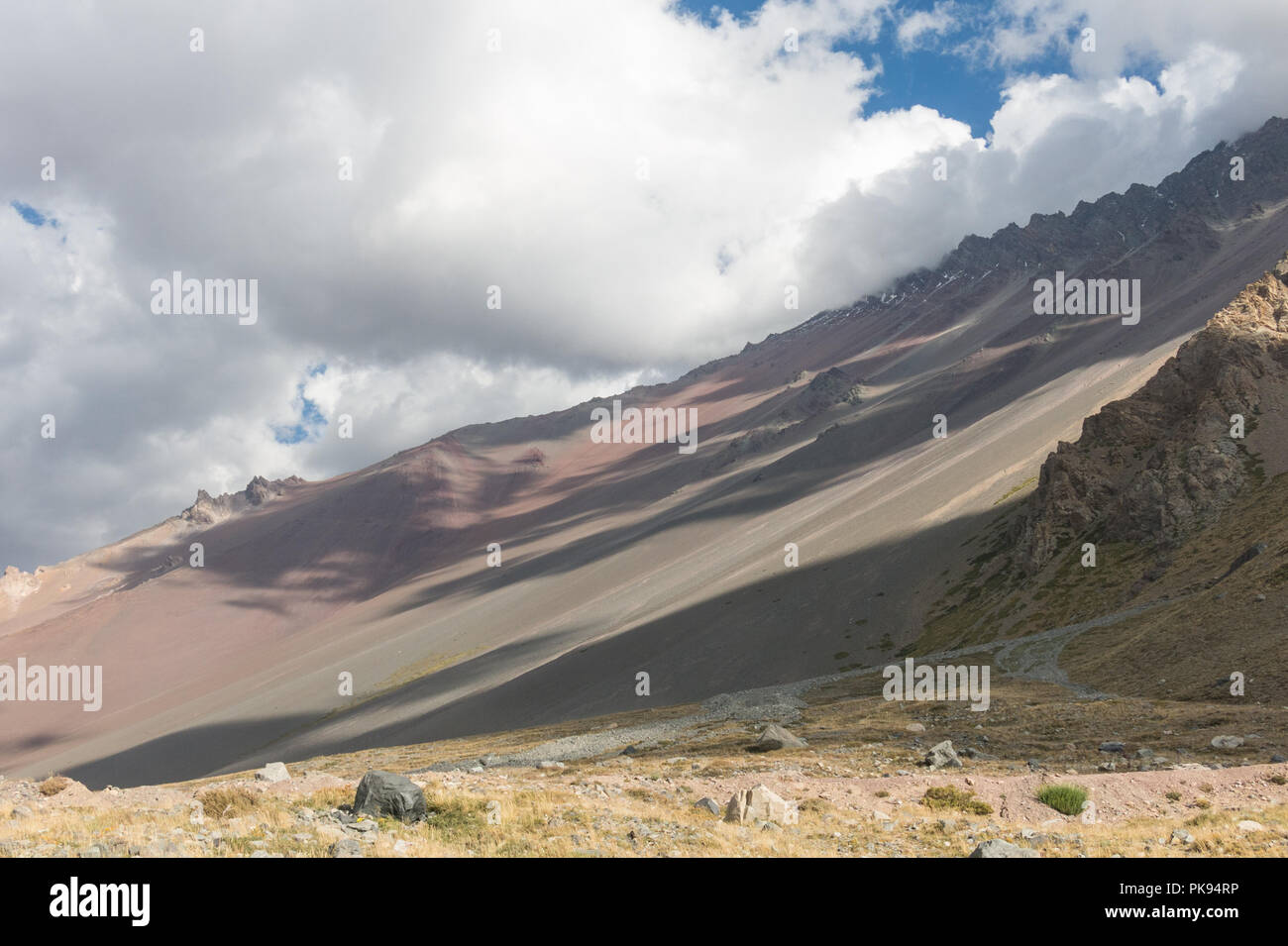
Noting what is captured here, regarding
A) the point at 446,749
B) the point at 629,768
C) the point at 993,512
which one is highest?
the point at 993,512

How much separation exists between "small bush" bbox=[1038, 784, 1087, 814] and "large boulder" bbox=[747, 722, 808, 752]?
14.9m

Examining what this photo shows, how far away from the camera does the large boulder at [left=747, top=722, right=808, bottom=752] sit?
31.8 m

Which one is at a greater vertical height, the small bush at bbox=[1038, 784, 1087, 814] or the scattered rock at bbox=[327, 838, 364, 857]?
the scattered rock at bbox=[327, 838, 364, 857]

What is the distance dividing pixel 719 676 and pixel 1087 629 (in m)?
31.4

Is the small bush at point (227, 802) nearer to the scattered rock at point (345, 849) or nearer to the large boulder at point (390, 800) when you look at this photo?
the large boulder at point (390, 800)

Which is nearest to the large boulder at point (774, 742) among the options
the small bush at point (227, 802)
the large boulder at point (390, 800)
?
the large boulder at point (390, 800)

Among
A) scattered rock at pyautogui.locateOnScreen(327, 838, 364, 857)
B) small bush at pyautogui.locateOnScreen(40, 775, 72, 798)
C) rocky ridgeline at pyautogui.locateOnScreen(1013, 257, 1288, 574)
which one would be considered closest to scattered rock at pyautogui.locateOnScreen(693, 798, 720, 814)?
scattered rock at pyautogui.locateOnScreen(327, 838, 364, 857)

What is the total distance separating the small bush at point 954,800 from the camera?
57.1ft

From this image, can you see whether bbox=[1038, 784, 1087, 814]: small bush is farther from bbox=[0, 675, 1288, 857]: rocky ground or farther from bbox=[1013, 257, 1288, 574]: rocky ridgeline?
bbox=[1013, 257, 1288, 574]: rocky ridgeline

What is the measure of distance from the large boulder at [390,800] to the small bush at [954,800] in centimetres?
1123

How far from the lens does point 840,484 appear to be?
150125 mm

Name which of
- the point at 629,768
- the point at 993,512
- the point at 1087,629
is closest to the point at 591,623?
the point at 993,512

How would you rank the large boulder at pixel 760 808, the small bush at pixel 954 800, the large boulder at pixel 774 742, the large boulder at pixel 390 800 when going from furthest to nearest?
1. the large boulder at pixel 774 742
2. the small bush at pixel 954 800
3. the large boulder at pixel 760 808
4. the large boulder at pixel 390 800

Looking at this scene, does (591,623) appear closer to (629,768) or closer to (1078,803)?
(629,768)
